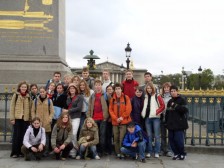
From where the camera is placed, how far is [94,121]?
834 centimetres

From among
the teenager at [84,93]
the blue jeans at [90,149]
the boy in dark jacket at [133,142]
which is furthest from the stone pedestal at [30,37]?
the boy in dark jacket at [133,142]

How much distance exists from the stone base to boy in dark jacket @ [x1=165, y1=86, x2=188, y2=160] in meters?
5.37

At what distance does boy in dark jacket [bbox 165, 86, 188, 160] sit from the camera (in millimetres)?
8242

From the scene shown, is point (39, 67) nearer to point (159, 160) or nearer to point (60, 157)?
point (60, 157)

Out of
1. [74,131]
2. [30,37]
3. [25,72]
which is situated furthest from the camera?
[30,37]

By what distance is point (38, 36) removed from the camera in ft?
41.0

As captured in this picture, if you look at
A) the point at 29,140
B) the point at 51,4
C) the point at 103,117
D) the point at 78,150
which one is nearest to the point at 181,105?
the point at 103,117

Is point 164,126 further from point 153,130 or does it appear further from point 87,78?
point 87,78

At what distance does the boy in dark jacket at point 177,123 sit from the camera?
8.24m

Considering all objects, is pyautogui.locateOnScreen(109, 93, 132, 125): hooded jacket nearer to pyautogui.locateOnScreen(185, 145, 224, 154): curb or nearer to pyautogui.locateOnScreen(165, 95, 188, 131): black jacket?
pyautogui.locateOnScreen(165, 95, 188, 131): black jacket

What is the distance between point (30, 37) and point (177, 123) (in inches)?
264

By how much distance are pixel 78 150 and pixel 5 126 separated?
2.46 m

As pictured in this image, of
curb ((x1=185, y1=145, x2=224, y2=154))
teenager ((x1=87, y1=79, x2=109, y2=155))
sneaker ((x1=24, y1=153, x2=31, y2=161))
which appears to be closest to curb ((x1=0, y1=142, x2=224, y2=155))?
curb ((x1=185, y1=145, x2=224, y2=154))

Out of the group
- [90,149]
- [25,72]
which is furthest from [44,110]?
[25,72]
